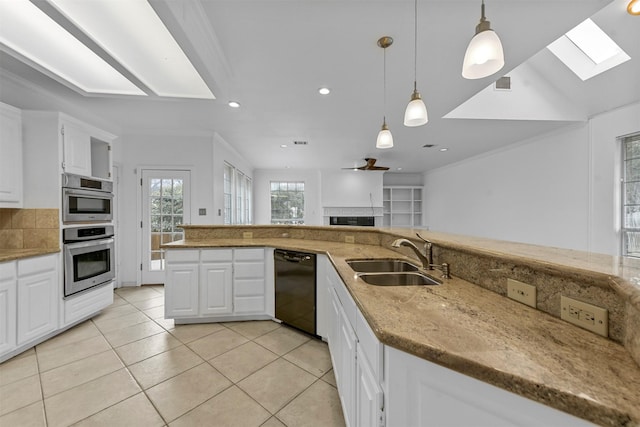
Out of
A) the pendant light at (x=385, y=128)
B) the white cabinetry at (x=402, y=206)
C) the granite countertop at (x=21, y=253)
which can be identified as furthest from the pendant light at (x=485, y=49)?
the white cabinetry at (x=402, y=206)

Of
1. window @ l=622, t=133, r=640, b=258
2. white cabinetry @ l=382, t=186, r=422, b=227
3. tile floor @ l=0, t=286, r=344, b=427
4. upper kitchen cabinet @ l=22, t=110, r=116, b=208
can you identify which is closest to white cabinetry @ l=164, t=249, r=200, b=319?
tile floor @ l=0, t=286, r=344, b=427

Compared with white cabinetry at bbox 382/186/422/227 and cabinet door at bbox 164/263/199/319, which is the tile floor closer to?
cabinet door at bbox 164/263/199/319

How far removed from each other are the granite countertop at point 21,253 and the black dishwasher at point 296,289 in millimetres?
2124

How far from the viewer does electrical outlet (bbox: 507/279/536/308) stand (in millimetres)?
957

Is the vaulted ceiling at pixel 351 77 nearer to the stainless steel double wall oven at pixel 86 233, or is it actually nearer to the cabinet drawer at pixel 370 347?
the stainless steel double wall oven at pixel 86 233

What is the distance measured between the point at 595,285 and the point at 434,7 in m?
1.81

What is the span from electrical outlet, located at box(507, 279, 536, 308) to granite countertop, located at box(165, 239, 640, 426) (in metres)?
0.03

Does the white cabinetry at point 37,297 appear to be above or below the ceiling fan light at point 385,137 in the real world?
below

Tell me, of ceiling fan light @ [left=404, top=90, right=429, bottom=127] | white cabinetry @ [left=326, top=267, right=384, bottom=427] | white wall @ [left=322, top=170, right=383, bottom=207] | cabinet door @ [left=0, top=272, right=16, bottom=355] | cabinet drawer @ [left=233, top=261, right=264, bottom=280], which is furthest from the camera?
white wall @ [left=322, top=170, right=383, bottom=207]

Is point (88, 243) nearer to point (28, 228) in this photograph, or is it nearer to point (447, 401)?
point (28, 228)

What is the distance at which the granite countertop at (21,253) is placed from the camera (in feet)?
6.48

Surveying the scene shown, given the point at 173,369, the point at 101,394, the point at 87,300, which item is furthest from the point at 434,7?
the point at 87,300

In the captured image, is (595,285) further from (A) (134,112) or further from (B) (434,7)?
(A) (134,112)

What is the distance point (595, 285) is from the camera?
769mm
